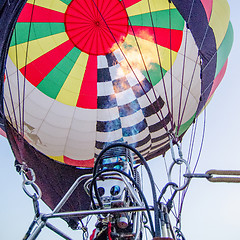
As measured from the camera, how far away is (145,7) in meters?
4.16

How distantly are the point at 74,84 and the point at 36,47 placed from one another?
0.86 metres

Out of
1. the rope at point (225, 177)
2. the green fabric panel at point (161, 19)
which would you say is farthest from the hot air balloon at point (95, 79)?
the rope at point (225, 177)

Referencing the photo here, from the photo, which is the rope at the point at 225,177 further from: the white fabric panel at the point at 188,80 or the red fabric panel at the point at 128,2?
the red fabric panel at the point at 128,2

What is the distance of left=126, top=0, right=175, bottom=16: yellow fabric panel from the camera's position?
395 centimetres

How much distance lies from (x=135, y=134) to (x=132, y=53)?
4.59ft

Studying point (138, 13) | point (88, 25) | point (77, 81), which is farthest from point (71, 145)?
point (138, 13)

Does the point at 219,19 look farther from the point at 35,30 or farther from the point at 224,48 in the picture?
the point at 35,30

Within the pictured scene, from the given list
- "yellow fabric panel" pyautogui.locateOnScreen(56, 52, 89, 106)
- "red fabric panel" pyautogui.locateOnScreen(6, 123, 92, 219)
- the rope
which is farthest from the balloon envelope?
the rope

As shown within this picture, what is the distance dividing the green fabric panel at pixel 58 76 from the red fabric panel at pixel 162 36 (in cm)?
115

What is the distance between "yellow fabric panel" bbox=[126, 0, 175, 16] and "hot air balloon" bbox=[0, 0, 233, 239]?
15 mm

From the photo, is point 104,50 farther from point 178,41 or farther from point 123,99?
point 178,41

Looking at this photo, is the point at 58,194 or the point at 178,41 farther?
the point at 58,194

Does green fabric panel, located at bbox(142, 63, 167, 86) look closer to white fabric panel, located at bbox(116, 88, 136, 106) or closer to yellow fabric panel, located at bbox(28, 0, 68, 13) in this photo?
white fabric panel, located at bbox(116, 88, 136, 106)

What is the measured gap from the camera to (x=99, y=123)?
14.9 feet
